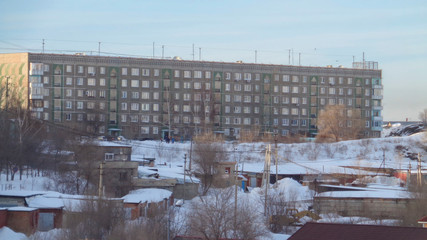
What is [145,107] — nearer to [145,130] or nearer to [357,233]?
[145,130]

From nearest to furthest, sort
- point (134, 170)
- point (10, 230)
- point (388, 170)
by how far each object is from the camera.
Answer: point (10, 230) < point (134, 170) < point (388, 170)

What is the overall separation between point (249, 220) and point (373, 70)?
47.9 m

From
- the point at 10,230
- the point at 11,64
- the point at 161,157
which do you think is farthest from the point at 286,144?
the point at 10,230

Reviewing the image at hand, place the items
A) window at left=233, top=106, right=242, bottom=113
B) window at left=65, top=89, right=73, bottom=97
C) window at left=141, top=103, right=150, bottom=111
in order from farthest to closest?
window at left=233, top=106, right=242, bottom=113 < window at left=141, top=103, right=150, bottom=111 < window at left=65, top=89, right=73, bottom=97

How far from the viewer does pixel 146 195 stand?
30.0 metres

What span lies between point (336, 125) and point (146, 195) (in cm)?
3563

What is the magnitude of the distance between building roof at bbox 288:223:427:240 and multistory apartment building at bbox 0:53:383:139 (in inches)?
1676

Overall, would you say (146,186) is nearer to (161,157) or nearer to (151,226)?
(151,226)

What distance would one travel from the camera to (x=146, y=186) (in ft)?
113

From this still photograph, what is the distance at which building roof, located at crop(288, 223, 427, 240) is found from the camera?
16656 mm

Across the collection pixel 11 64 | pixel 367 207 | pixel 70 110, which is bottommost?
pixel 367 207

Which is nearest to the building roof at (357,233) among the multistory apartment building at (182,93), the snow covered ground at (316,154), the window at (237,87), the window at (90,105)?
the snow covered ground at (316,154)

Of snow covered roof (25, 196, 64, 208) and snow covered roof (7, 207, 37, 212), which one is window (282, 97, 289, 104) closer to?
snow covered roof (25, 196, 64, 208)

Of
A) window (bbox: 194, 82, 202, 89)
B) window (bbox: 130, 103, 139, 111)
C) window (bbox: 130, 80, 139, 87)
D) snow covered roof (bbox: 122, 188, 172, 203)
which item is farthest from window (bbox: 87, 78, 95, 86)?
snow covered roof (bbox: 122, 188, 172, 203)
